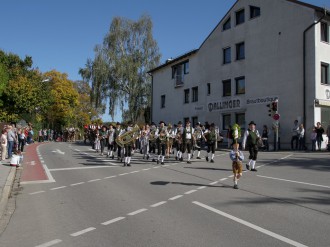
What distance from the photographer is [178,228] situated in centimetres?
658

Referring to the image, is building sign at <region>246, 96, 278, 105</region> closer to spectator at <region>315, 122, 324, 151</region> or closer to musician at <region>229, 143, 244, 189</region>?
spectator at <region>315, 122, 324, 151</region>

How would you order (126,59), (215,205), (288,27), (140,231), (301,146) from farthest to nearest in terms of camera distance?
(126,59)
(288,27)
(301,146)
(215,205)
(140,231)

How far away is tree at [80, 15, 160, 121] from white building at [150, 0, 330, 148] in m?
8.67

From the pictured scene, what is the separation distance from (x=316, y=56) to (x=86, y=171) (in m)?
17.3

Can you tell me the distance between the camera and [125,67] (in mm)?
46312

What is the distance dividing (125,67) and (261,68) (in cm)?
2074

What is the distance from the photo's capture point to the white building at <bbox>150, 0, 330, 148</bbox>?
25.8 metres

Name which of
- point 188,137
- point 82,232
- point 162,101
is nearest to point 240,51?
point 162,101

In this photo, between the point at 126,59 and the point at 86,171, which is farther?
the point at 126,59

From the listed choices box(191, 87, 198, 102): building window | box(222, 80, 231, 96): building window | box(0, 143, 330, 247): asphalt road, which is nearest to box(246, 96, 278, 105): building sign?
box(222, 80, 231, 96): building window

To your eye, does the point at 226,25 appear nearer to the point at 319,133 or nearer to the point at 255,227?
the point at 319,133

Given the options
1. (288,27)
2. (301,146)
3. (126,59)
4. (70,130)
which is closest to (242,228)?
(301,146)

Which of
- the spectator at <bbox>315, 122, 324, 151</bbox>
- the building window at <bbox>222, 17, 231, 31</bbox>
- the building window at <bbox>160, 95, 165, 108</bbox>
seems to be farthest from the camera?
the building window at <bbox>160, 95, 165, 108</bbox>

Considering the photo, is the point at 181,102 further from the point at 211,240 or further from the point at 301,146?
the point at 211,240
